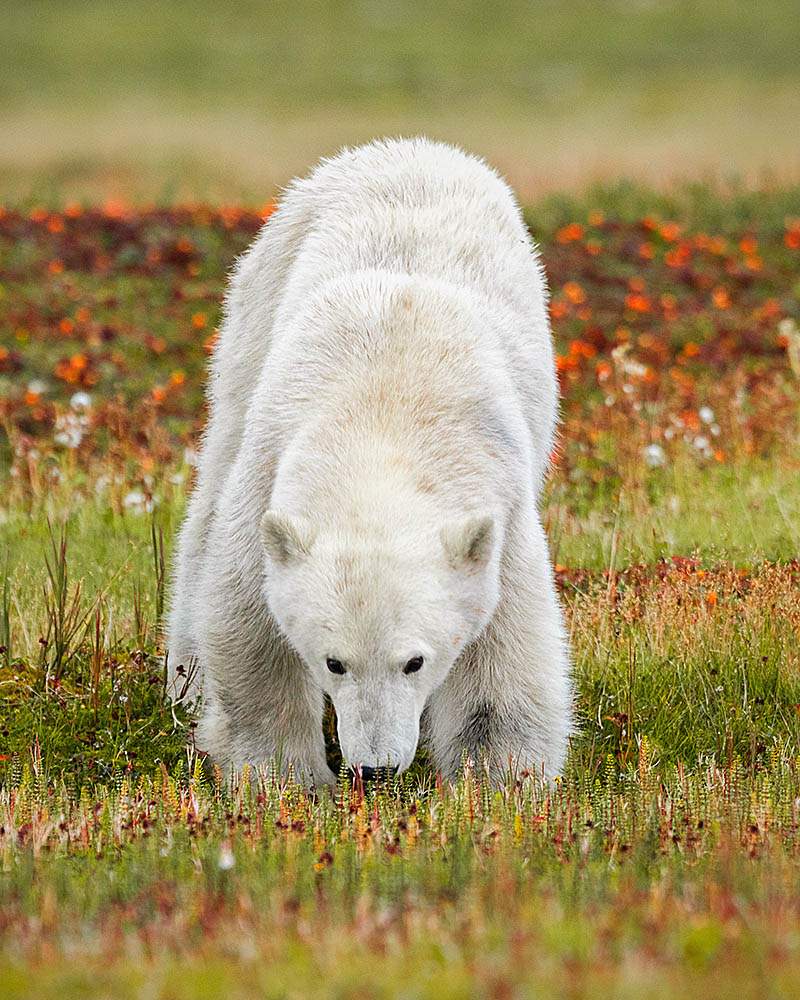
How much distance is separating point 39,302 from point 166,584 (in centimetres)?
840

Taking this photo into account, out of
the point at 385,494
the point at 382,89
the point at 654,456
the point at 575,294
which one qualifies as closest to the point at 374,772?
the point at 385,494

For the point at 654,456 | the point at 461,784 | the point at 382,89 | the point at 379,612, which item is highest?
the point at 382,89

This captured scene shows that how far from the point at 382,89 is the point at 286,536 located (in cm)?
3601

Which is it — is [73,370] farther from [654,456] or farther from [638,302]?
[654,456]

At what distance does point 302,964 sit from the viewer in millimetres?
2736

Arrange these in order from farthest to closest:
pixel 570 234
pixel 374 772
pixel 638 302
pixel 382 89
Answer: pixel 382 89 < pixel 570 234 < pixel 638 302 < pixel 374 772

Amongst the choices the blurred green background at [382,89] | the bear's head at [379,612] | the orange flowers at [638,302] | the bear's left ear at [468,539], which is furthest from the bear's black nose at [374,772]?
the blurred green background at [382,89]

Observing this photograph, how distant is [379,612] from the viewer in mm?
4137

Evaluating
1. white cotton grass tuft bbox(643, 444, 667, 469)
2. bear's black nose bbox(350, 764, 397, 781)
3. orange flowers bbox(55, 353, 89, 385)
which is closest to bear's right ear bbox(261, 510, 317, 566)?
bear's black nose bbox(350, 764, 397, 781)

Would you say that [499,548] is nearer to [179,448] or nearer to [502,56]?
[179,448]

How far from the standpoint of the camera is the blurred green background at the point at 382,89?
73.6 feet

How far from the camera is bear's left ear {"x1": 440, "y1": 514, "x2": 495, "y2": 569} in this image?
4.23 m

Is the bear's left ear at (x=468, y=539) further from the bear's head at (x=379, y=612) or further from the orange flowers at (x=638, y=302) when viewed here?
the orange flowers at (x=638, y=302)

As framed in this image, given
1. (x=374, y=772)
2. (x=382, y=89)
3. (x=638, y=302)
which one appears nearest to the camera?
(x=374, y=772)
